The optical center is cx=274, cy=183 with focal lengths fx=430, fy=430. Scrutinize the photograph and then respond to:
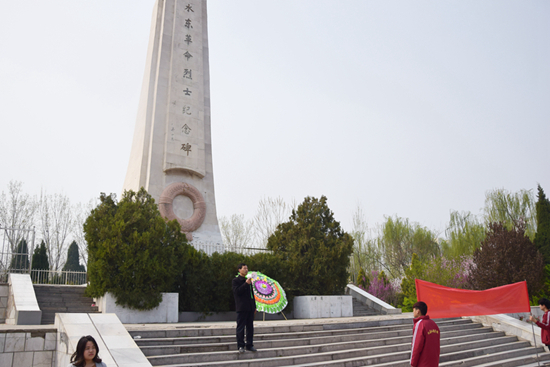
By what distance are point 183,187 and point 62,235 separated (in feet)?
41.9

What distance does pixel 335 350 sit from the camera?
766 cm

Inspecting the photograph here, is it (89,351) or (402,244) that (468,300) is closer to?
(89,351)

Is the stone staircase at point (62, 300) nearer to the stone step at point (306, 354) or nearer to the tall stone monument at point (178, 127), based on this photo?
the tall stone monument at point (178, 127)

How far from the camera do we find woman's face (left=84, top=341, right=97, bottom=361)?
3.59m

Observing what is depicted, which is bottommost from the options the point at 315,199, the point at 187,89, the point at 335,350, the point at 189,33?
the point at 335,350

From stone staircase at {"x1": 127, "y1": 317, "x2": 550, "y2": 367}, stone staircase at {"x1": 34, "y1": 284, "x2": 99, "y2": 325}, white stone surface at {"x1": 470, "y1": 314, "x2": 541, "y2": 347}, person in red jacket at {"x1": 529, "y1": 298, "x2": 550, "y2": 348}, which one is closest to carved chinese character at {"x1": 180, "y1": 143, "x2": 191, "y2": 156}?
stone staircase at {"x1": 34, "y1": 284, "x2": 99, "y2": 325}

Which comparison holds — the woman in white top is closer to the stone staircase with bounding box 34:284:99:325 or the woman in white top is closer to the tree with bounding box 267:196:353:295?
the stone staircase with bounding box 34:284:99:325

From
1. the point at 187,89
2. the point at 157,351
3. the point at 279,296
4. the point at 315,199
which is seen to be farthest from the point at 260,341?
the point at 187,89

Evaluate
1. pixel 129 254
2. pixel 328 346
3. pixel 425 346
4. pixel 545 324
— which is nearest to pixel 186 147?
pixel 129 254

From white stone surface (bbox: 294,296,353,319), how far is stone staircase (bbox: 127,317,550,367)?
2346 millimetres

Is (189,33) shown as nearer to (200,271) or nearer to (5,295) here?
(200,271)

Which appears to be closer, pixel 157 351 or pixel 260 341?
pixel 157 351

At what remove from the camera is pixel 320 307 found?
39.6 ft

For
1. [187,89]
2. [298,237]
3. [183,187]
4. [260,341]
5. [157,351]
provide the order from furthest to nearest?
[187,89]
[183,187]
[298,237]
[260,341]
[157,351]
